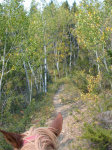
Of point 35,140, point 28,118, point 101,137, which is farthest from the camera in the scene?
point 28,118

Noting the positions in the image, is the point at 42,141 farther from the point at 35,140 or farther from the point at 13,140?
the point at 13,140

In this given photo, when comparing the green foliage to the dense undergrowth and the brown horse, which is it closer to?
the brown horse

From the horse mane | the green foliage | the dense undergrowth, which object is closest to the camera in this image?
the horse mane

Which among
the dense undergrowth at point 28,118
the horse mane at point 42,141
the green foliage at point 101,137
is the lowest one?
the dense undergrowth at point 28,118

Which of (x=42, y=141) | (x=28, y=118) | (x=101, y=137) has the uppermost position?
(x=42, y=141)

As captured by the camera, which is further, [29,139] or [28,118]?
[28,118]

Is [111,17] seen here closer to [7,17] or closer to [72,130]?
[7,17]

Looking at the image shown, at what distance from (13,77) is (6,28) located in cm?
436

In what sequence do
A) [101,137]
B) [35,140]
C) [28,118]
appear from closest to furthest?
[35,140], [101,137], [28,118]

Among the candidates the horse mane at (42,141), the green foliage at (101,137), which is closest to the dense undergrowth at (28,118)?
the green foliage at (101,137)

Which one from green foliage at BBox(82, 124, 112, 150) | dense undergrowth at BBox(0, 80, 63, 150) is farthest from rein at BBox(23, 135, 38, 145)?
dense undergrowth at BBox(0, 80, 63, 150)

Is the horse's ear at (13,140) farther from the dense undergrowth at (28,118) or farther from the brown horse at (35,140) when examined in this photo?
the dense undergrowth at (28,118)

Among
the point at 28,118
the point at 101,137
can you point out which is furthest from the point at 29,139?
the point at 28,118

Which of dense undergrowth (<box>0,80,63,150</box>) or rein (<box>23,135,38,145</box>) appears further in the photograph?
dense undergrowth (<box>0,80,63,150</box>)
